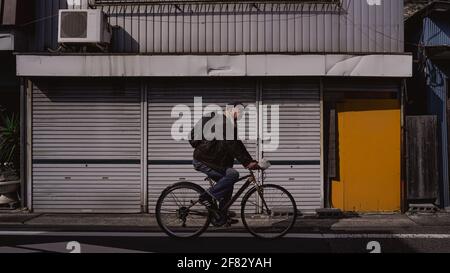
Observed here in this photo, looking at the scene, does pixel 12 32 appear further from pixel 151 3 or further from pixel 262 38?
pixel 262 38

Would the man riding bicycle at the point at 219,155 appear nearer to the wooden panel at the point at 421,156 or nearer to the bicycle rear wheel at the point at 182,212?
the bicycle rear wheel at the point at 182,212

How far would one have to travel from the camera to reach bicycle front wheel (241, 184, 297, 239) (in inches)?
295

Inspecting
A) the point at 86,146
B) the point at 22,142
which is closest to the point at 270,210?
the point at 86,146

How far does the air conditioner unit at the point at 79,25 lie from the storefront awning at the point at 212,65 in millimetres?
328

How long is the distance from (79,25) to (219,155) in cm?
431

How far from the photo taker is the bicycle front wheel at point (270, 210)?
295 inches

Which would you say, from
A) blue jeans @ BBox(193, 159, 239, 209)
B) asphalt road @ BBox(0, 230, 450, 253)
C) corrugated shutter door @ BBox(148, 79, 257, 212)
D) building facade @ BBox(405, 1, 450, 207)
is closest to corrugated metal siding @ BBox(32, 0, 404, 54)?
building facade @ BBox(405, 1, 450, 207)

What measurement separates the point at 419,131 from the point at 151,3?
599 cm

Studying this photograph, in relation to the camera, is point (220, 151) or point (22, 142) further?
point (22, 142)

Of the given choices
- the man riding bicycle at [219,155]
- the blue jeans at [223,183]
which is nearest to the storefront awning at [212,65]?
the man riding bicycle at [219,155]

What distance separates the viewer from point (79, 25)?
9852mm

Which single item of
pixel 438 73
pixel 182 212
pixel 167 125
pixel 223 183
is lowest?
pixel 182 212

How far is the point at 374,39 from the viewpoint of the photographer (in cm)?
1025

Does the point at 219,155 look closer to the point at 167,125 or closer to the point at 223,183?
the point at 223,183
